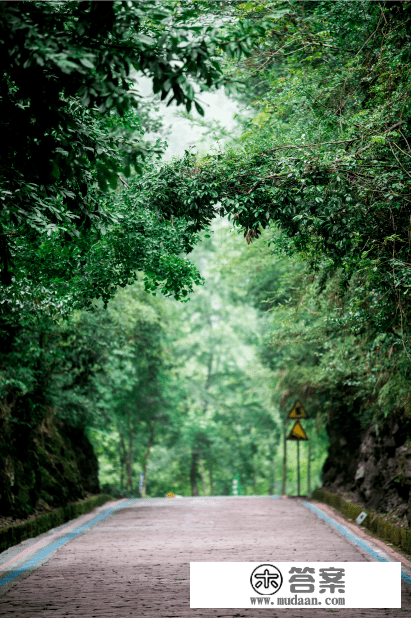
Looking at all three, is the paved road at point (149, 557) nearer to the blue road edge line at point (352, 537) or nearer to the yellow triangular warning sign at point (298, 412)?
the blue road edge line at point (352, 537)

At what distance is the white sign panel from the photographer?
617 cm

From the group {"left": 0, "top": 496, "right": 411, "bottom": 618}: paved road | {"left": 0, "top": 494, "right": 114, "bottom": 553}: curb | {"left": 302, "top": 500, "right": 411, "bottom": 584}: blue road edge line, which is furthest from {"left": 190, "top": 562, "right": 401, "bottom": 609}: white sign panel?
{"left": 0, "top": 494, "right": 114, "bottom": 553}: curb

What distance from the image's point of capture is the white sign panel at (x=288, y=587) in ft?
20.2

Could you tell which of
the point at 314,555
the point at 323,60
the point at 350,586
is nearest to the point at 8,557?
the point at 314,555

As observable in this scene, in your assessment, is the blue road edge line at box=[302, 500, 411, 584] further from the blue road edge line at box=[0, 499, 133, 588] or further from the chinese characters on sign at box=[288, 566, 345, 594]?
the blue road edge line at box=[0, 499, 133, 588]

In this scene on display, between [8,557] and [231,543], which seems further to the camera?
[231,543]

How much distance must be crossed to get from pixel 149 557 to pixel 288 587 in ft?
10.4

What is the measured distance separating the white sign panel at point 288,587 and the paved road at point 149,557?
0.14m

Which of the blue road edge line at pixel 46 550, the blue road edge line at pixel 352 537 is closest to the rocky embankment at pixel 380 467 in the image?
the blue road edge line at pixel 352 537

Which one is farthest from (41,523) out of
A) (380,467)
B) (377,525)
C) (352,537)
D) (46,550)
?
(380,467)

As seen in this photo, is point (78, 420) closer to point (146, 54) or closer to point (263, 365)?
point (263, 365)

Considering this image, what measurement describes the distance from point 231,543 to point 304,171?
5.95 metres

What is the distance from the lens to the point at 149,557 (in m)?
8.87

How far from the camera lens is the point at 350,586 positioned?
21.0 feet
